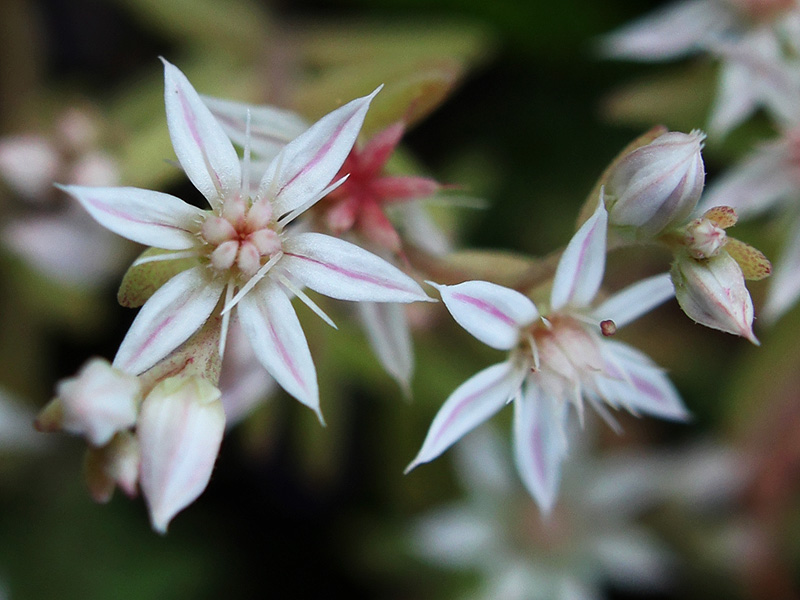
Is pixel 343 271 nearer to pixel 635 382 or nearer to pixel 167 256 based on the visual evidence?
pixel 167 256

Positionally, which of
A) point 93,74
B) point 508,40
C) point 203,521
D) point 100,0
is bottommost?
point 203,521

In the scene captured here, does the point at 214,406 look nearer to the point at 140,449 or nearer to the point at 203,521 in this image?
the point at 140,449

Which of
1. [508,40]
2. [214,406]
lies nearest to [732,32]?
[508,40]

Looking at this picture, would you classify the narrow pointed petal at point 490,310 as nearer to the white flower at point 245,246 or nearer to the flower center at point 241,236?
the white flower at point 245,246

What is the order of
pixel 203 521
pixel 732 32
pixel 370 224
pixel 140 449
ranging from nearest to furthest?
pixel 140 449 → pixel 370 224 → pixel 732 32 → pixel 203 521

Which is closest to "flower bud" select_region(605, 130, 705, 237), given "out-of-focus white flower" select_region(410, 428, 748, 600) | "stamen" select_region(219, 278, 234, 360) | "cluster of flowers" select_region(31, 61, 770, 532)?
"cluster of flowers" select_region(31, 61, 770, 532)

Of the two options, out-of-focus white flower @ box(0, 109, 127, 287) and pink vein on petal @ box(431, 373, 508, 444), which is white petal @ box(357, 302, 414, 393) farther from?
out-of-focus white flower @ box(0, 109, 127, 287)
